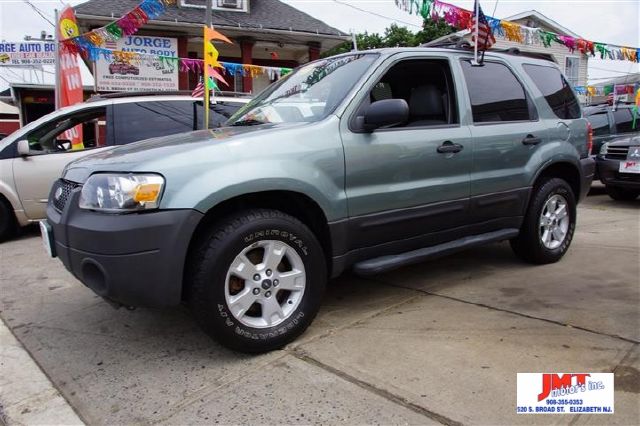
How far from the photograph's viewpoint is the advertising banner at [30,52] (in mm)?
11516

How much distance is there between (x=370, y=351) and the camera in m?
3.03

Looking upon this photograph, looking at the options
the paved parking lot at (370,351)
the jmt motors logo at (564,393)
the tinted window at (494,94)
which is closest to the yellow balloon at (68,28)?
the paved parking lot at (370,351)

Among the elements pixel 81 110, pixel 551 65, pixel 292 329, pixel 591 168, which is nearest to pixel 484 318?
pixel 292 329

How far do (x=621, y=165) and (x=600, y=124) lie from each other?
8.02ft

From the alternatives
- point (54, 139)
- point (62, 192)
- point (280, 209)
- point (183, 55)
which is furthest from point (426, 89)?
point (183, 55)

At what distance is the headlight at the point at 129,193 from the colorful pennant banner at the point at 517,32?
7.33m

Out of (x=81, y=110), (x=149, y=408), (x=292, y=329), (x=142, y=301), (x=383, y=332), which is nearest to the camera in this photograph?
(x=149, y=408)

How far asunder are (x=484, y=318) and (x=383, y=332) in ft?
2.45

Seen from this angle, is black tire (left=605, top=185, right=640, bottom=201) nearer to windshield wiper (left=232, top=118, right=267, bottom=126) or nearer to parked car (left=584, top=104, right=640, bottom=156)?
parked car (left=584, top=104, right=640, bottom=156)

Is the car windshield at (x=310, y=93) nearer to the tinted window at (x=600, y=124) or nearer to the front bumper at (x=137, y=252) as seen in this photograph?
the front bumper at (x=137, y=252)

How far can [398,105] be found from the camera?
126 inches

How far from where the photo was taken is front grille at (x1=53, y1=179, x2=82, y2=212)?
309cm

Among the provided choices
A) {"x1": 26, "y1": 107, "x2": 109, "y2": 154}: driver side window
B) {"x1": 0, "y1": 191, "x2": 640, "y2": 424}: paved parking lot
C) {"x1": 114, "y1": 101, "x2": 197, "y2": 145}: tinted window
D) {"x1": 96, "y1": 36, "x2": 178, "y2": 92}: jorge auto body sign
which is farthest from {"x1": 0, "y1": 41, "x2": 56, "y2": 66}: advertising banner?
{"x1": 0, "y1": 191, "x2": 640, "y2": 424}: paved parking lot

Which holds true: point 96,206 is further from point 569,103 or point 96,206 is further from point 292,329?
point 569,103
